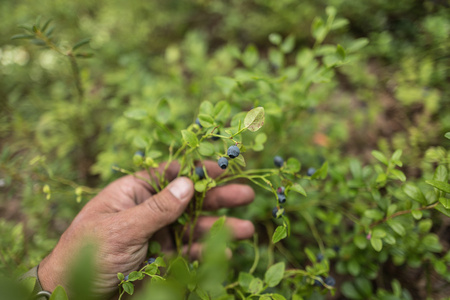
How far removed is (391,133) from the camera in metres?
2.21

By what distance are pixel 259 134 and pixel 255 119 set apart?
1.12 ft

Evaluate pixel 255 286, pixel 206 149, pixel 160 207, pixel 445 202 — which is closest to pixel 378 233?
pixel 445 202

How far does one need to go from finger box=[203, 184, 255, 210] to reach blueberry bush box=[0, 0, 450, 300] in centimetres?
17

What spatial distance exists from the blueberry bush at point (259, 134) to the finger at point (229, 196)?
0.56ft

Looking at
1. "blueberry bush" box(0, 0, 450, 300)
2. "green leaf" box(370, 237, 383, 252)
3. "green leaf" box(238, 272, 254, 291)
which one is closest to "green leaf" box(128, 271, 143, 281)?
"blueberry bush" box(0, 0, 450, 300)

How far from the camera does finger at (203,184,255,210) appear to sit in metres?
1.52

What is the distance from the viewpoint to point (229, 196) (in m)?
1.52

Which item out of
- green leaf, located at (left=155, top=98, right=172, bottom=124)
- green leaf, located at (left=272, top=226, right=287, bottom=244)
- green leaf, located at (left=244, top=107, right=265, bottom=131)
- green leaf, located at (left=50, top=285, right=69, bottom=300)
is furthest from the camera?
green leaf, located at (left=155, top=98, right=172, bottom=124)

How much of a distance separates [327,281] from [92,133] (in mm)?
2250

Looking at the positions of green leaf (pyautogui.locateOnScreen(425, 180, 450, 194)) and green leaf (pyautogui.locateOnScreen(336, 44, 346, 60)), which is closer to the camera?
green leaf (pyautogui.locateOnScreen(425, 180, 450, 194))

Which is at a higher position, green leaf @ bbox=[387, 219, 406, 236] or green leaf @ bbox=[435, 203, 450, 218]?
green leaf @ bbox=[435, 203, 450, 218]

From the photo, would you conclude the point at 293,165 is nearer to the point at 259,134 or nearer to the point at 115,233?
the point at 259,134

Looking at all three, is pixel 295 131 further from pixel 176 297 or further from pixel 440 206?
pixel 176 297

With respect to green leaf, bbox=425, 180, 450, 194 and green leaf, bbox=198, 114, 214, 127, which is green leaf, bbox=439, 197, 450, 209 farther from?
green leaf, bbox=198, 114, 214, 127
